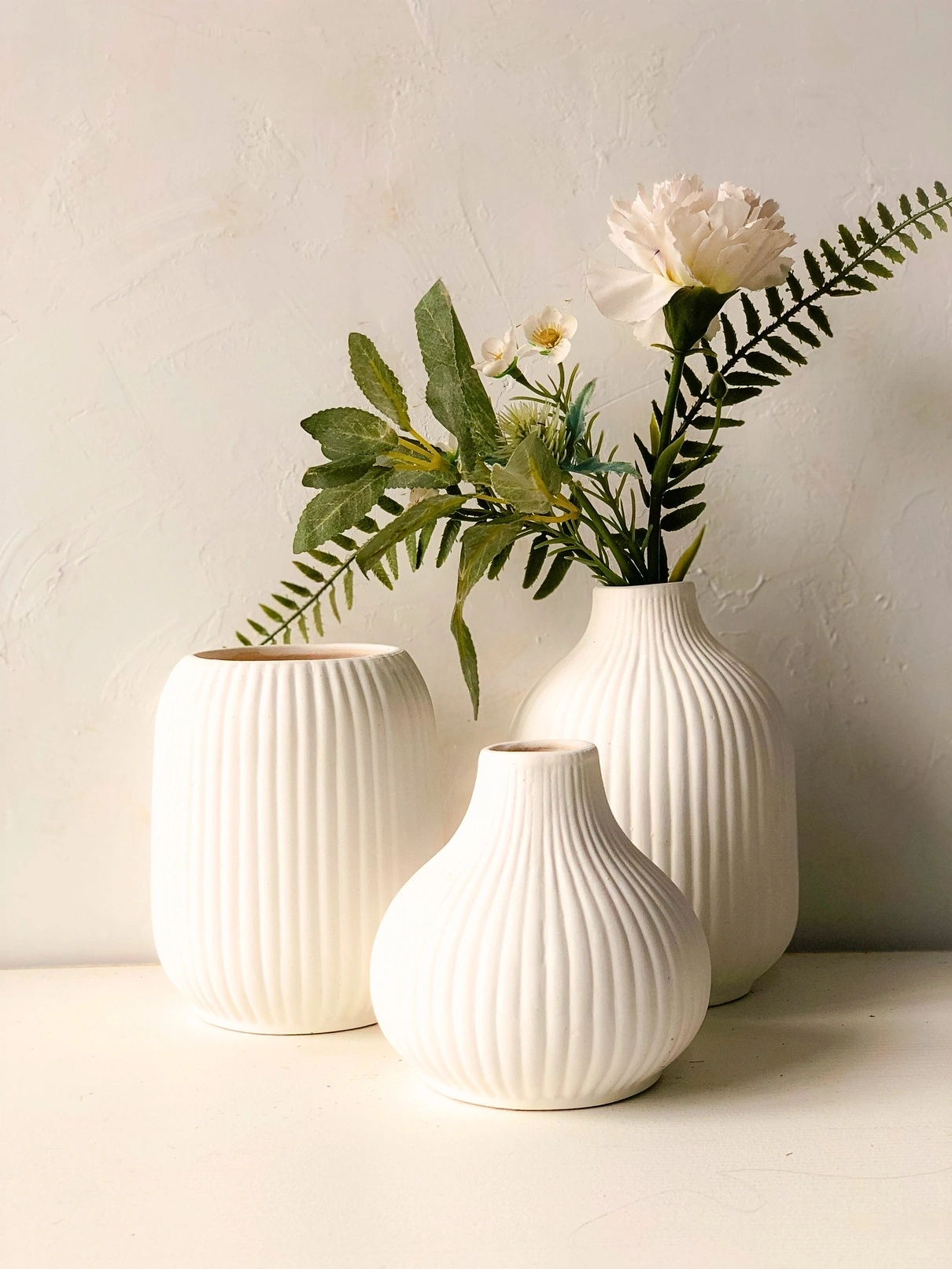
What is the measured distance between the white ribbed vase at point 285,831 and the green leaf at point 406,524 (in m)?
0.06

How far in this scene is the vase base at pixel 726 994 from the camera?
0.72m

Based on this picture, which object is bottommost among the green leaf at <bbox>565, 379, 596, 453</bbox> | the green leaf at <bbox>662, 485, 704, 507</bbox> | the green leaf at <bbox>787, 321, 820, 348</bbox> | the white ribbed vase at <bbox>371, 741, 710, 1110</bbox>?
the white ribbed vase at <bbox>371, 741, 710, 1110</bbox>

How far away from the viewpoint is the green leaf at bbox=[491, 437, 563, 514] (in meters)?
0.64

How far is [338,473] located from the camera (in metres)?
0.72

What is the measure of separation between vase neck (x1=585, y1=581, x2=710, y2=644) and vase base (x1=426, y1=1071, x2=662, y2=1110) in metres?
0.25

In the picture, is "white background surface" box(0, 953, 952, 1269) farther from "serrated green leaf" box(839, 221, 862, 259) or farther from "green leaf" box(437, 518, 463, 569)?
"serrated green leaf" box(839, 221, 862, 259)

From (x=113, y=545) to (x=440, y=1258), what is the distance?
527 mm

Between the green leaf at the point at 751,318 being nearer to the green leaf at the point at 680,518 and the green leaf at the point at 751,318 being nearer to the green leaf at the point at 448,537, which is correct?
the green leaf at the point at 680,518

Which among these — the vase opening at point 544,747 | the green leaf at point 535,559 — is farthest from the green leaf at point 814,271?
the vase opening at point 544,747

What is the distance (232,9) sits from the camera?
0.80m

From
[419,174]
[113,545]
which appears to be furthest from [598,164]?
[113,545]

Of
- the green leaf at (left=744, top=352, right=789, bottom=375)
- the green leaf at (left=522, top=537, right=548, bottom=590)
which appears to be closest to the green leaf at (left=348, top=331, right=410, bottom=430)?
the green leaf at (left=522, top=537, right=548, bottom=590)

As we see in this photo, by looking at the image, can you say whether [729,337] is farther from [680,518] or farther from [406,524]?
[406,524]

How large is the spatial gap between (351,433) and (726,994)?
411 millimetres
